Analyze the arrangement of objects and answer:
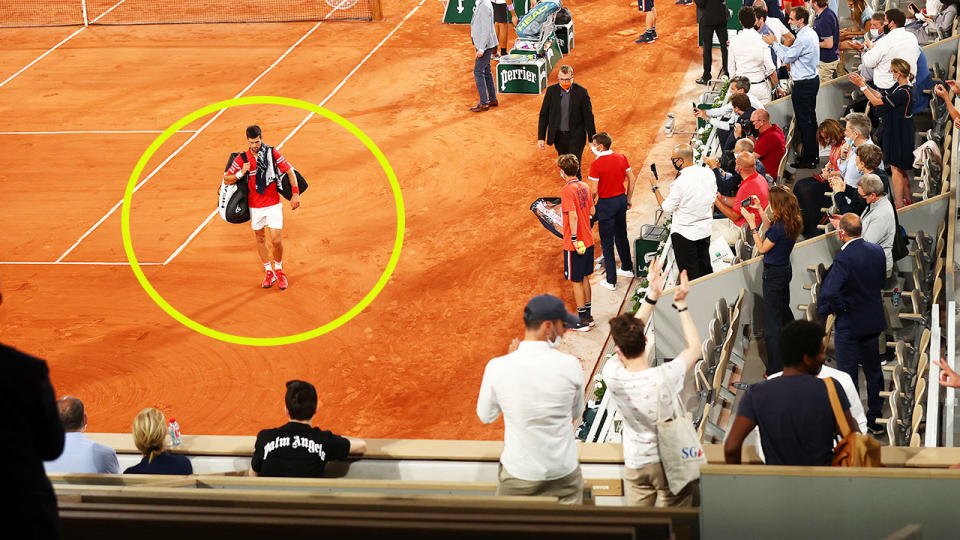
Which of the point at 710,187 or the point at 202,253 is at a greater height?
the point at 710,187

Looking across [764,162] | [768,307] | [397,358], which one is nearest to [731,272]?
[768,307]

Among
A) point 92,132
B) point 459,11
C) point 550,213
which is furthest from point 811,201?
point 459,11

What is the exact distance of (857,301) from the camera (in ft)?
30.2

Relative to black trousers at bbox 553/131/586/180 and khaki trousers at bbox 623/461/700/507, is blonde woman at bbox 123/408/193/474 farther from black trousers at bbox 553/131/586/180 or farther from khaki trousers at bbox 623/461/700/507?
black trousers at bbox 553/131/586/180

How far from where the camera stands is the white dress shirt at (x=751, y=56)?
48.7ft

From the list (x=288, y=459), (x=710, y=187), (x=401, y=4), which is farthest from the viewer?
(x=401, y=4)

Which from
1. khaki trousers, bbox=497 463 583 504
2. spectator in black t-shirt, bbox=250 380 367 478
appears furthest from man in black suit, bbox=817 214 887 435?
spectator in black t-shirt, bbox=250 380 367 478

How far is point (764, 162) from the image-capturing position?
12977 mm

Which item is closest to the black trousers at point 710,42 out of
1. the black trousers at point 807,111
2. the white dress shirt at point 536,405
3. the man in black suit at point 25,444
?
the black trousers at point 807,111

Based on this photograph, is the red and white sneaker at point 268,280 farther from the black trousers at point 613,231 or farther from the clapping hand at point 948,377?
the clapping hand at point 948,377

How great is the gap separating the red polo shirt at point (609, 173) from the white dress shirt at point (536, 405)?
684 cm

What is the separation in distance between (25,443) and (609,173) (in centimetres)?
967

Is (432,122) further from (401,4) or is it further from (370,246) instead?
(401,4)

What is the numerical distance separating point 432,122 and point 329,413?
349 inches
